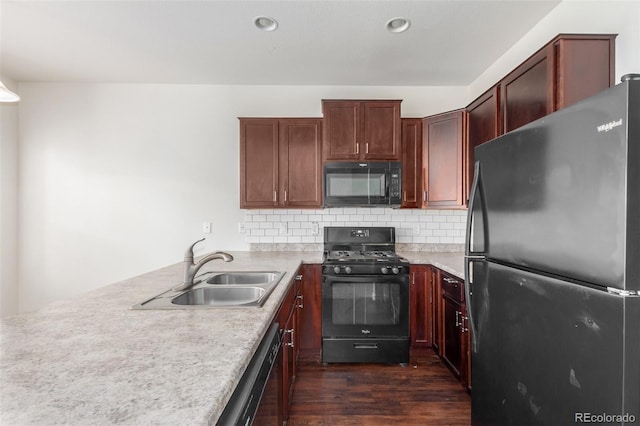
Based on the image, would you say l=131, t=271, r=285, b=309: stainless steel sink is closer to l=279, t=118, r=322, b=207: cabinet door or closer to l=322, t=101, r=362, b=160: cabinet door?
l=279, t=118, r=322, b=207: cabinet door

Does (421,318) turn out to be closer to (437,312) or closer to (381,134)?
(437,312)

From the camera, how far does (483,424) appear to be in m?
1.40

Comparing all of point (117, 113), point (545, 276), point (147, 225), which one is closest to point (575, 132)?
point (545, 276)

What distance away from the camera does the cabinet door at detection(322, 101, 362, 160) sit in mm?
2809

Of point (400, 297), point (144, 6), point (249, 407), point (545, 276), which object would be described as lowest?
point (400, 297)

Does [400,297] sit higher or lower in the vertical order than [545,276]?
lower

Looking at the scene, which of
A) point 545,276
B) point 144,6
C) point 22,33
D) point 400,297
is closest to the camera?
point 545,276

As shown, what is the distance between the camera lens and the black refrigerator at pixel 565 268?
0.76 metres

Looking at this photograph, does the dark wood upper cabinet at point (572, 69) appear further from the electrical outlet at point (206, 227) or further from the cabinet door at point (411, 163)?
the electrical outlet at point (206, 227)

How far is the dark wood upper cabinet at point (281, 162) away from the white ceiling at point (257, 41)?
0.55m

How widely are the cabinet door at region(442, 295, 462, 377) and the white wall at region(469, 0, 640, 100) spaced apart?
1727mm

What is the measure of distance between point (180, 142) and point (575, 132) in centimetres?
333

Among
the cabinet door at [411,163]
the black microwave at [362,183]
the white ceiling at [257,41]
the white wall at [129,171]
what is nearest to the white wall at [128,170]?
the white wall at [129,171]

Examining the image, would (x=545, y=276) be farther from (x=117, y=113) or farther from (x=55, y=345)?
(x=117, y=113)
